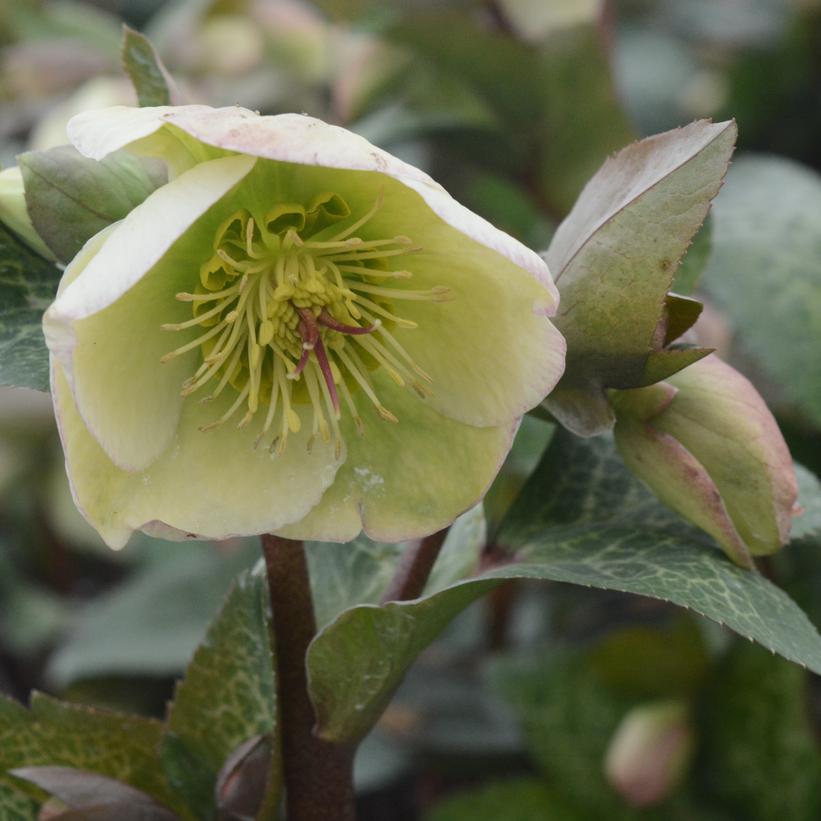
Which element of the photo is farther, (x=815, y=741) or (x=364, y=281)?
(x=815, y=741)

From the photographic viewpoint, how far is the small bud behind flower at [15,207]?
57cm

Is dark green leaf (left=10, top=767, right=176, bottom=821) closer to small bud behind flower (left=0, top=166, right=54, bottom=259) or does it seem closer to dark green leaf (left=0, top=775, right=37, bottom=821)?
dark green leaf (left=0, top=775, right=37, bottom=821)

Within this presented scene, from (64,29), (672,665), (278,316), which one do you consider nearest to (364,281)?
(278,316)

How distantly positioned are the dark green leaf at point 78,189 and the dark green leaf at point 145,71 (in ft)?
0.22

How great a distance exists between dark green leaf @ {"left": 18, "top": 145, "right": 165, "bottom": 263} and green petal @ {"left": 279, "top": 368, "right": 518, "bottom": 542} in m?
0.15

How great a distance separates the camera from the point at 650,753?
95 centimetres

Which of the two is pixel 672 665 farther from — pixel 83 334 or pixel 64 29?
pixel 64 29

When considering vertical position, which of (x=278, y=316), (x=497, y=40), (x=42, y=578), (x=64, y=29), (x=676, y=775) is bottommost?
(x=42, y=578)

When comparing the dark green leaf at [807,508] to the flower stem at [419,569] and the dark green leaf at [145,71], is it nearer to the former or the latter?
the flower stem at [419,569]

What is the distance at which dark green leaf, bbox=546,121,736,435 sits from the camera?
50 centimetres

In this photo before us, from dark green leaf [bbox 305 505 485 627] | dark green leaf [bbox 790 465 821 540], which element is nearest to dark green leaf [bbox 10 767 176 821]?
dark green leaf [bbox 305 505 485 627]

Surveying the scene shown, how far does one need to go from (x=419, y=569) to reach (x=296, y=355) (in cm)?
12

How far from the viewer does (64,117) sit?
4.11 ft

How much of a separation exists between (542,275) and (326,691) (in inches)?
8.7
